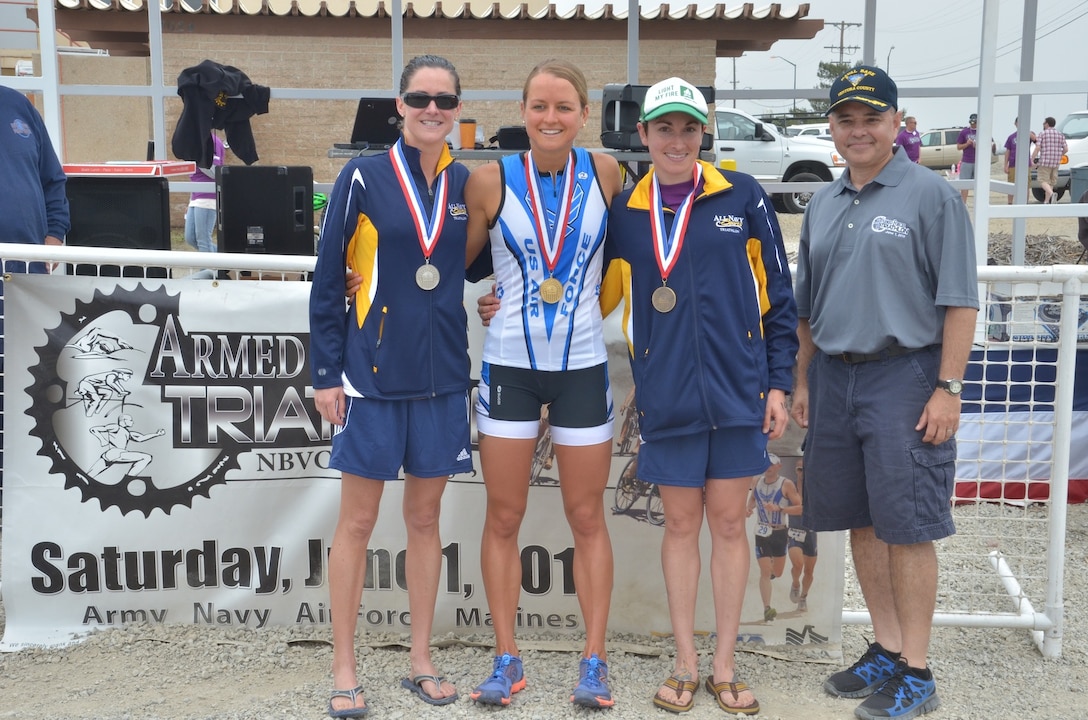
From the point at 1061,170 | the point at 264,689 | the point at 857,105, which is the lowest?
A: the point at 264,689

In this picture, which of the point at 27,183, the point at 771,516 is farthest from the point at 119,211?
the point at 771,516

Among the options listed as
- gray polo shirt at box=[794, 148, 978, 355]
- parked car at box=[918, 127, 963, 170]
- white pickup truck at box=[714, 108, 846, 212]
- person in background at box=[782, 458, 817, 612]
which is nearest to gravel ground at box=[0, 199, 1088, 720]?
person in background at box=[782, 458, 817, 612]

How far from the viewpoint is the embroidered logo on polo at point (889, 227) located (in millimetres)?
3283

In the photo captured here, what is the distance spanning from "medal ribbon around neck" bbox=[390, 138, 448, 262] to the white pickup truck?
18.9 meters

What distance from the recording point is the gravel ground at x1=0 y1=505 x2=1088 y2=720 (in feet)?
11.4

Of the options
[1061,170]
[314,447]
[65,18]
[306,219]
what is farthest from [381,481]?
[1061,170]

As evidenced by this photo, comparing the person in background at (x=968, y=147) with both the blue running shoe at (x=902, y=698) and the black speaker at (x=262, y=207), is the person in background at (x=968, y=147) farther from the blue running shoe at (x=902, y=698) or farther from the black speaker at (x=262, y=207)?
the blue running shoe at (x=902, y=698)

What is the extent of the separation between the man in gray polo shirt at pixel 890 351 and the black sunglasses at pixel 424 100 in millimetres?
1247

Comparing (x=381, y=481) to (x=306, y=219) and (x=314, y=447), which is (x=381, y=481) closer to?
(x=314, y=447)

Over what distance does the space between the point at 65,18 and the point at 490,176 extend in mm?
15199

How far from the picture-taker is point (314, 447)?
4.00 meters

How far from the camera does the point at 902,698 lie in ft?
11.3

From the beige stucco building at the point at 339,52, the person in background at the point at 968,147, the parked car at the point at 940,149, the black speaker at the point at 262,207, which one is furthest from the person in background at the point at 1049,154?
the black speaker at the point at 262,207

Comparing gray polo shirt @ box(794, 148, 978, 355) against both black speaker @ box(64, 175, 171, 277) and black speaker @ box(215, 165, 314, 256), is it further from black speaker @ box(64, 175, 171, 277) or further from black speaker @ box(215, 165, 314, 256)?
black speaker @ box(64, 175, 171, 277)
